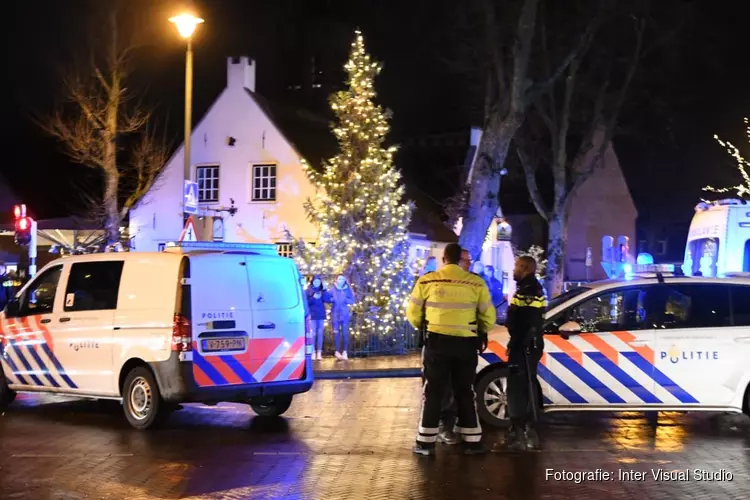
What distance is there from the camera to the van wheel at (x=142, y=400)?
29.0ft

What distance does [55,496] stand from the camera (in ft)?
20.7

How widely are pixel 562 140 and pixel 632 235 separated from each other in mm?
18937

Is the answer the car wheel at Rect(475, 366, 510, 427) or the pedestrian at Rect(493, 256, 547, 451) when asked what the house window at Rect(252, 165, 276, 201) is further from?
the pedestrian at Rect(493, 256, 547, 451)

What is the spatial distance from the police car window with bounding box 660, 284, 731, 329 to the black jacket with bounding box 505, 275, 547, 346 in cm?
186

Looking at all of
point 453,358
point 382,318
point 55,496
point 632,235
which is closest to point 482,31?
point 382,318

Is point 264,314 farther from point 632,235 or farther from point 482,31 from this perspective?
point 632,235

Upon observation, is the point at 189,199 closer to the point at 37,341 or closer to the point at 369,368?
the point at 369,368

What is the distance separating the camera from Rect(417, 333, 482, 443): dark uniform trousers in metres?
7.40

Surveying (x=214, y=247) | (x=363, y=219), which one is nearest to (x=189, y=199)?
(x=363, y=219)

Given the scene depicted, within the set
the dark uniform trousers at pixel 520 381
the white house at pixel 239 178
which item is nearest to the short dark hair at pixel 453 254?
the dark uniform trousers at pixel 520 381

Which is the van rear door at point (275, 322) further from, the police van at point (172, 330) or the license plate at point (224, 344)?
the license plate at point (224, 344)

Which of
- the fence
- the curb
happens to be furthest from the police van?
the fence

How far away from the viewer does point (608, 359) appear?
878cm

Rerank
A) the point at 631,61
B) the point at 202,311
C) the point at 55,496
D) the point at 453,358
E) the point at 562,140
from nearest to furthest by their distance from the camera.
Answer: the point at 55,496 < the point at 453,358 < the point at 202,311 < the point at 631,61 < the point at 562,140
